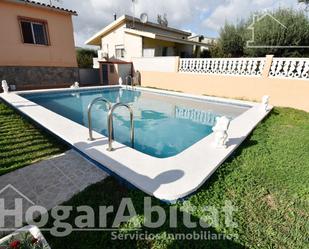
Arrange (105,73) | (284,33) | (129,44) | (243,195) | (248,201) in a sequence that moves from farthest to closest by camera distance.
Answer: (129,44)
(105,73)
(284,33)
(243,195)
(248,201)

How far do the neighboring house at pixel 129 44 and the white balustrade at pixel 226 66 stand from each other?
4.69 m

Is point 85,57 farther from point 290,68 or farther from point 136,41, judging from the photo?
point 290,68

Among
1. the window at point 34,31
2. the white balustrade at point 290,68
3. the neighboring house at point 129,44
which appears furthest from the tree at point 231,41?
the window at point 34,31

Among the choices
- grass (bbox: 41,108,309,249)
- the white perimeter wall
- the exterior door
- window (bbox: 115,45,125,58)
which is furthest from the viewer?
window (bbox: 115,45,125,58)

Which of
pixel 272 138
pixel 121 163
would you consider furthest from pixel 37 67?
pixel 272 138

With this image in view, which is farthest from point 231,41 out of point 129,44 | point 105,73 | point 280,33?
point 105,73

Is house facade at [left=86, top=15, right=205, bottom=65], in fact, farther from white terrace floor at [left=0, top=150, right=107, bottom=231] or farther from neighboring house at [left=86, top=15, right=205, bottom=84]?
white terrace floor at [left=0, top=150, right=107, bottom=231]

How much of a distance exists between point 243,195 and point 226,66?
Answer: 31.4 ft

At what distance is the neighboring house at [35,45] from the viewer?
1157 centimetres

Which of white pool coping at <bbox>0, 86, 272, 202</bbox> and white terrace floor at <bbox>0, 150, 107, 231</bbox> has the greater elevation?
white pool coping at <bbox>0, 86, 272, 202</bbox>

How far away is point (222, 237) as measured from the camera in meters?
2.47

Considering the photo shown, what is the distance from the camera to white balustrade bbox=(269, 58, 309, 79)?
8.62 metres

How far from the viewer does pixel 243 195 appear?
10.5 ft

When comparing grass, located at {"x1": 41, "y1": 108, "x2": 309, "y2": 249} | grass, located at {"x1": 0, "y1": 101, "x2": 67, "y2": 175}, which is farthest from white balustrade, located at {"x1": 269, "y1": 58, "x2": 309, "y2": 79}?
grass, located at {"x1": 0, "y1": 101, "x2": 67, "y2": 175}
